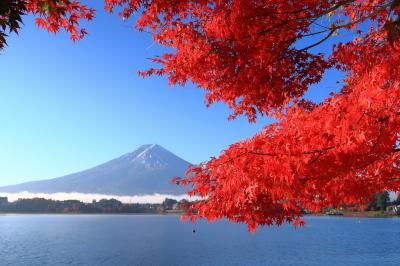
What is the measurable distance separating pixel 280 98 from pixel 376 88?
415cm

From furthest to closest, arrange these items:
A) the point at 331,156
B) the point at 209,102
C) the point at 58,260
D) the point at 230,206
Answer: the point at 58,260, the point at 209,102, the point at 230,206, the point at 331,156

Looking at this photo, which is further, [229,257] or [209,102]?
[229,257]

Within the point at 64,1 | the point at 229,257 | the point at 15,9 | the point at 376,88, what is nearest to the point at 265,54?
the point at 376,88

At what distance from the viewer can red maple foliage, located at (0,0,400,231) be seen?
15.5ft

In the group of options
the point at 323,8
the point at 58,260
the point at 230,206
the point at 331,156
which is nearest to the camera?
the point at 331,156

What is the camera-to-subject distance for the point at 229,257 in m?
60.9

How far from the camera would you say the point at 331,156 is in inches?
200

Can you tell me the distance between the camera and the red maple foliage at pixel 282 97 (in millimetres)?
4723

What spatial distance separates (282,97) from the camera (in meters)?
8.61

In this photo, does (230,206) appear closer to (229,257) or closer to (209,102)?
(209,102)

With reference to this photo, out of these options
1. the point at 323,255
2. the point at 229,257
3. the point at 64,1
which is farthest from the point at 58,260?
the point at 64,1

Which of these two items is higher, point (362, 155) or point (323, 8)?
point (323, 8)

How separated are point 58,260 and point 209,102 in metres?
56.6

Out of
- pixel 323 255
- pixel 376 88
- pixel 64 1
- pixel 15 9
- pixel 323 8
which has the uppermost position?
pixel 323 8
